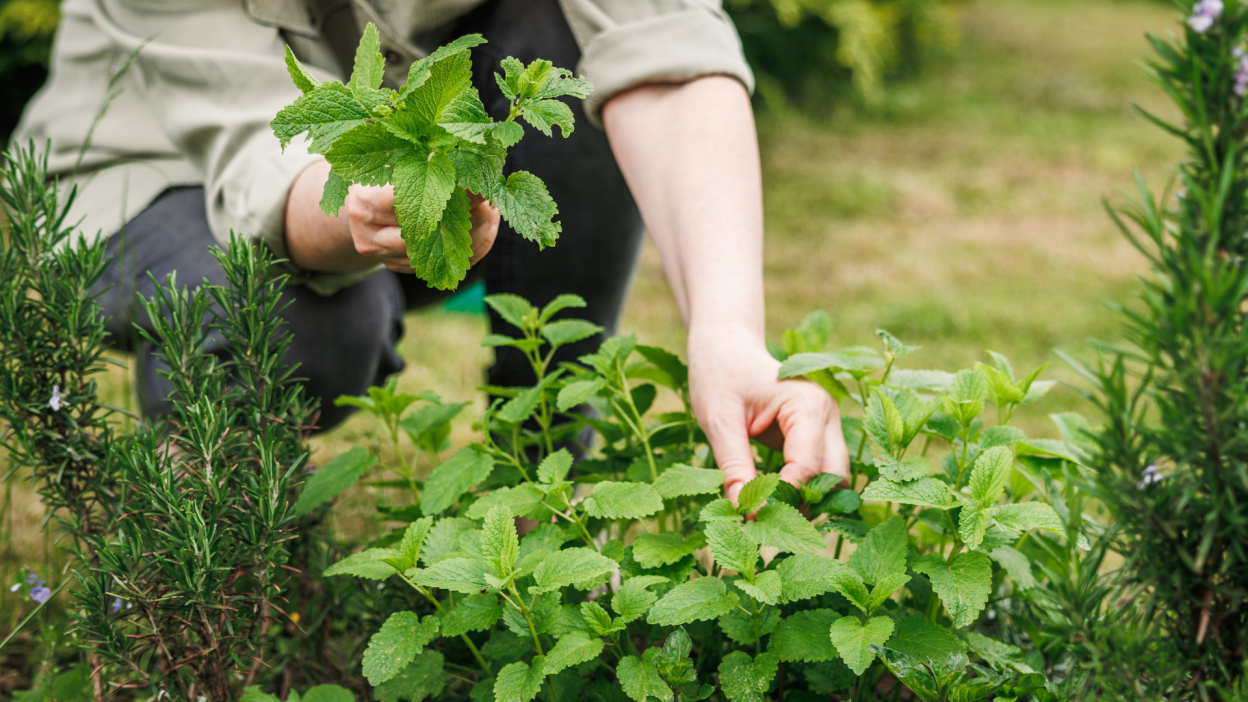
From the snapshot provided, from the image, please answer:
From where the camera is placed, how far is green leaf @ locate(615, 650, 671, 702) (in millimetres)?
904

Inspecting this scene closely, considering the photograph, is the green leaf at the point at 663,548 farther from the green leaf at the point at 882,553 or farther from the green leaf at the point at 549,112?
the green leaf at the point at 549,112

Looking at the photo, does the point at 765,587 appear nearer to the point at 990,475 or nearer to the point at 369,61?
the point at 990,475

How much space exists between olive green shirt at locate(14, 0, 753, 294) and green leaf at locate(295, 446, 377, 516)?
457mm

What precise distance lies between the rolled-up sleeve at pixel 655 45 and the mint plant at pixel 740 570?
53 centimetres

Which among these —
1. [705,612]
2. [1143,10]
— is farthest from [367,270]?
[1143,10]

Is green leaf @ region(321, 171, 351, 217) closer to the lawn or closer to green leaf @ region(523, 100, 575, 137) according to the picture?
green leaf @ region(523, 100, 575, 137)

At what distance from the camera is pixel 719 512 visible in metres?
1.04

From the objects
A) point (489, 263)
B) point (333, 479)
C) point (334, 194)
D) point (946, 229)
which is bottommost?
point (946, 229)

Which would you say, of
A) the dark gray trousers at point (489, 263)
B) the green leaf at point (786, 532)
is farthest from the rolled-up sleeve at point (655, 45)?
the green leaf at point (786, 532)

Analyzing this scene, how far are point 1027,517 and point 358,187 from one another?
0.85 metres

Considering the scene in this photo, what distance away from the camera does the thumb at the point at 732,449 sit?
3.88 ft

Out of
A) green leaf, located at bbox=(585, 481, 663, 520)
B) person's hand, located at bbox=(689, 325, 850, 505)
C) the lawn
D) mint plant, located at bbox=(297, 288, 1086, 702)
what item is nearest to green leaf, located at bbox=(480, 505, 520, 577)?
mint plant, located at bbox=(297, 288, 1086, 702)

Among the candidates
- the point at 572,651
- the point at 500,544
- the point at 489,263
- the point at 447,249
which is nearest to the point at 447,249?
the point at 447,249

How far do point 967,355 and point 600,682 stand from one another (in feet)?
8.55
